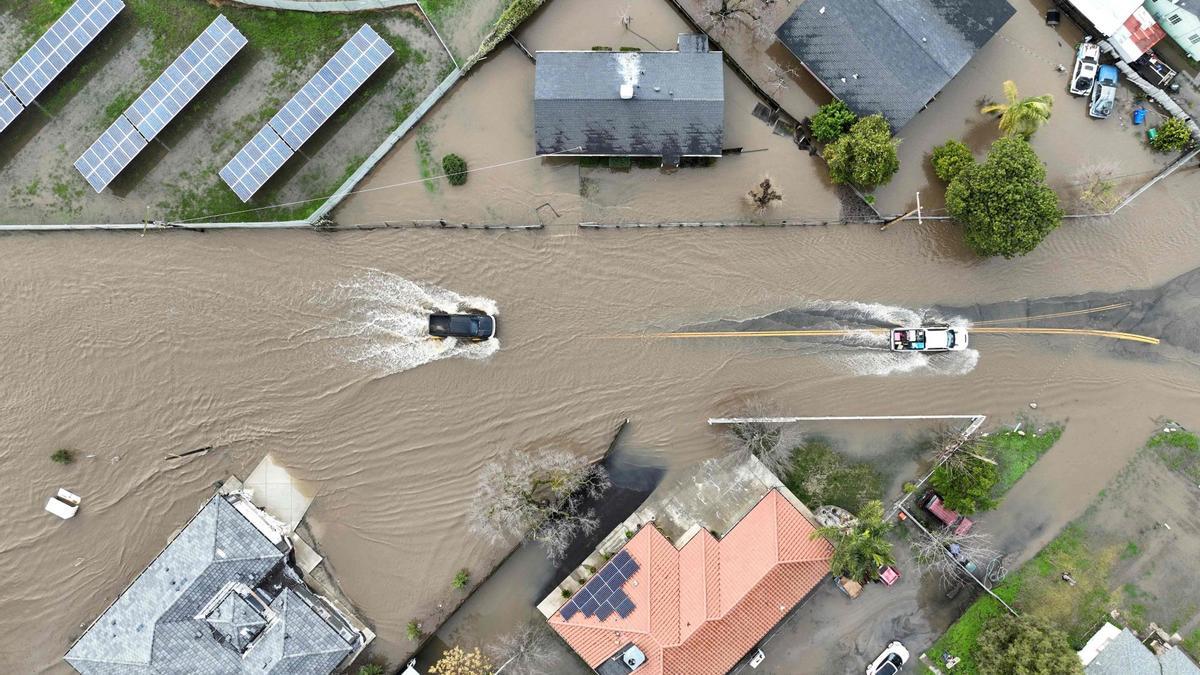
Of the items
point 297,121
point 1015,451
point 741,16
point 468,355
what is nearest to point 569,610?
point 468,355

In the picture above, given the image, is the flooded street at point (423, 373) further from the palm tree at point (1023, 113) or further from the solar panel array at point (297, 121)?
the palm tree at point (1023, 113)

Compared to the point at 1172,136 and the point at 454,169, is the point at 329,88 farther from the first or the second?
the point at 1172,136

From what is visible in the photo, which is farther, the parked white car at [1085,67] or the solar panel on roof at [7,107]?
the parked white car at [1085,67]

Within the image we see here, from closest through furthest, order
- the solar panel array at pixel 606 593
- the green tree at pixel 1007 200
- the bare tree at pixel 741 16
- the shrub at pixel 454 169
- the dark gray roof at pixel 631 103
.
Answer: the green tree at pixel 1007 200 < the solar panel array at pixel 606 593 < the dark gray roof at pixel 631 103 < the shrub at pixel 454 169 < the bare tree at pixel 741 16

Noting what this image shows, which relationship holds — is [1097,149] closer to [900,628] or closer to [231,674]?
[900,628]

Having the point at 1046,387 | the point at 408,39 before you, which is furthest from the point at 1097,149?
the point at 408,39

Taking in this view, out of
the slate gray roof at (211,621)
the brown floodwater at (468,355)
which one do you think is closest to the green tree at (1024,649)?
the brown floodwater at (468,355)
